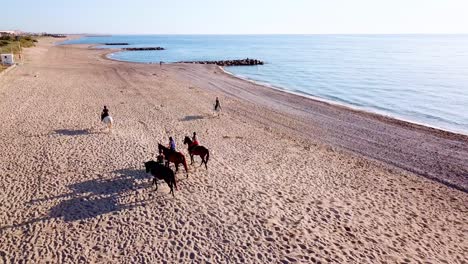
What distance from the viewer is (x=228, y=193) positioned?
1286 cm

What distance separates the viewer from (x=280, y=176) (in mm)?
14797

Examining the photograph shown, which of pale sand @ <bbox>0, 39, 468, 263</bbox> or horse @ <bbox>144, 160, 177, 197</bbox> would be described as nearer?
pale sand @ <bbox>0, 39, 468, 263</bbox>

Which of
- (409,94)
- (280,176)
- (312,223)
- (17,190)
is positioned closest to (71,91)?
(17,190)

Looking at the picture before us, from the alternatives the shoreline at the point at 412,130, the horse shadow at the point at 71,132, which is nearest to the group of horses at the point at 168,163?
the horse shadow at the point at 71,132

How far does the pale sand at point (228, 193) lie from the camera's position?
9.62 m

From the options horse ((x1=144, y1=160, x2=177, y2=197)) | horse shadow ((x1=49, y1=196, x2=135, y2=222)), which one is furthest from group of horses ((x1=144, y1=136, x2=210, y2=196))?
horse shadow ((x1=49, y1=196, x2=135, y2=222))

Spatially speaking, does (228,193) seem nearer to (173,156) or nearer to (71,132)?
(173,156)

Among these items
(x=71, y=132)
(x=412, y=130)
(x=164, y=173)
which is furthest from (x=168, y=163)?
(x=412, y=130)

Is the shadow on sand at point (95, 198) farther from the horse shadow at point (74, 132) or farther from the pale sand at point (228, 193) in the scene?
the horse shadow at point (74, 132)

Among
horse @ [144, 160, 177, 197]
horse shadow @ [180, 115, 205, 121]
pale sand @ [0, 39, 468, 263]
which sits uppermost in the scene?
horse @ [144, 160, 177, 197]

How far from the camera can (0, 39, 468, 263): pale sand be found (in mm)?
9625

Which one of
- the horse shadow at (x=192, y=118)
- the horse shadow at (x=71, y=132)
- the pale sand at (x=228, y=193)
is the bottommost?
the pale sand at (x=228, y=193)

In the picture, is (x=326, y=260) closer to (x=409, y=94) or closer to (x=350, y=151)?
(x=350, y=151)

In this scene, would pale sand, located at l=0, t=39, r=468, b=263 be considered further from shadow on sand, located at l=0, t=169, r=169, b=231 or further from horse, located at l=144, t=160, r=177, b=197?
horse, located at l=144, t=160, r=177, b=197
